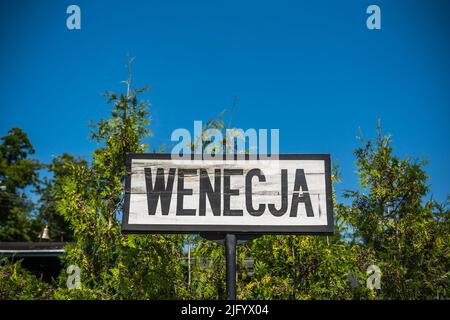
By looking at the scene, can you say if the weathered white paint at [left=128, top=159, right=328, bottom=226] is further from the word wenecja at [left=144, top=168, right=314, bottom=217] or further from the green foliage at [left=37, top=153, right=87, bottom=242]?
the green foliage at [left=37, top=153, right=87, bottom=242]

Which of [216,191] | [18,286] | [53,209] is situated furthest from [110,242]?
[53,209]

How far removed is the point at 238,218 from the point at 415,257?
250 inches

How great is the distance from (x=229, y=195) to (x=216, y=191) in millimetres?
131

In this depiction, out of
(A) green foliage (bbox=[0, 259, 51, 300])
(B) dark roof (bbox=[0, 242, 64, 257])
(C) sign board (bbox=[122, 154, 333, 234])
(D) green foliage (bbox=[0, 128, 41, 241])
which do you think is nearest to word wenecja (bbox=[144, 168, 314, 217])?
(C) sign board (bbox=[122, 154, 333, 234])

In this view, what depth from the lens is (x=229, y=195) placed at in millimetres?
4250

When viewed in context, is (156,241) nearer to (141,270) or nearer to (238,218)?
(141,270)

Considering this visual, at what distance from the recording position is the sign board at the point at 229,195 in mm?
4176

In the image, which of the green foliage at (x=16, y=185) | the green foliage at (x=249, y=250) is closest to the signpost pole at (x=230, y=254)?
the green foliage at (x=249, y=250)

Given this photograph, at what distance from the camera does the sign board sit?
13.7 feet

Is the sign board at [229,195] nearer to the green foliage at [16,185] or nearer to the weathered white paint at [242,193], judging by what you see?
the weathered white paint at [242,193]

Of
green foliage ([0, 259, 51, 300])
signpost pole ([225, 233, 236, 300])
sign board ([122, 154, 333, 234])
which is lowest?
green foliage ([0, 259, 51, 300])

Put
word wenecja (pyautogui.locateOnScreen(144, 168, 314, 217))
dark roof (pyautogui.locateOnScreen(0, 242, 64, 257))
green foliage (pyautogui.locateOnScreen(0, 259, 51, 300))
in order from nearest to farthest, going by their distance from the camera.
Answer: word wenecja (pyautogui.locateOnScreen(144, 168, 314, 217)), green foliage (pyautogui.locateOnScreen(0, 259, 51, 300)), dark roof (pyautogui.locateOnScreen(0, 242, 64, 257))
